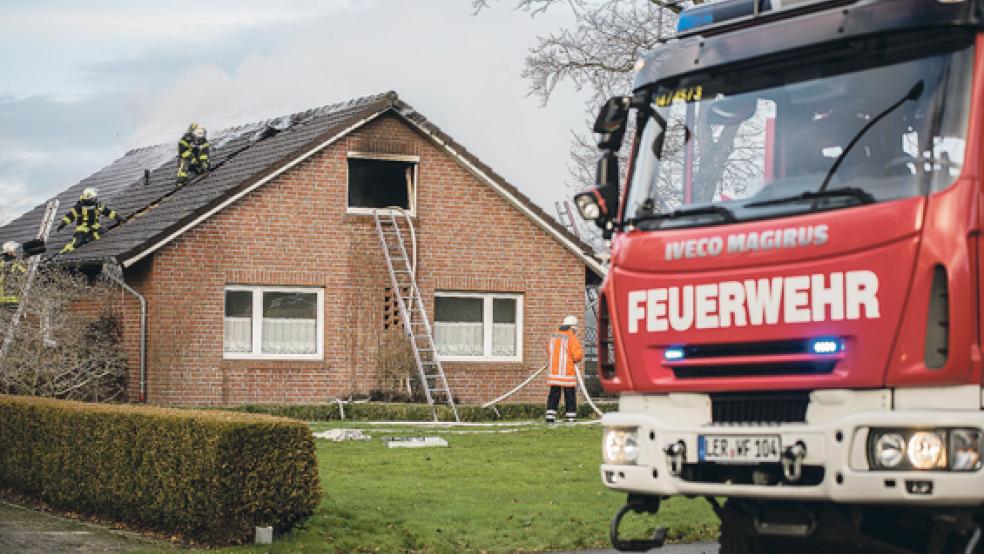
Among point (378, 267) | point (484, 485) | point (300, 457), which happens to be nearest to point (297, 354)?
point (378, 267)

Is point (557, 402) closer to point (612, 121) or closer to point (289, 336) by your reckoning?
point (289, 336)

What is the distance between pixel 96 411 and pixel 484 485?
171 inches

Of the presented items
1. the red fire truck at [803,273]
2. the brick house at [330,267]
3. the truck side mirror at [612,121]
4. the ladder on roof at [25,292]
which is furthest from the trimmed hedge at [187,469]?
the brick house at [330,267]

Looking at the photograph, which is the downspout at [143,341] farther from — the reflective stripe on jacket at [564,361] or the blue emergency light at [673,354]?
the blue emergency light at [673,354]

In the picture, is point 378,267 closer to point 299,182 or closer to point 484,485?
point 299,182

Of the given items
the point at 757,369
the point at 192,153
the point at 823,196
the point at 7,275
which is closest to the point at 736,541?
the point at 757,369

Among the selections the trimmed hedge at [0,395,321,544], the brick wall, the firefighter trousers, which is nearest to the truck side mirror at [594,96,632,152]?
the trimmed hedge at [0,395,321,544]

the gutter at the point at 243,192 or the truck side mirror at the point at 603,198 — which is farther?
the gutter at the point at 243,192

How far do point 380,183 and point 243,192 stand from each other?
10.2 feet

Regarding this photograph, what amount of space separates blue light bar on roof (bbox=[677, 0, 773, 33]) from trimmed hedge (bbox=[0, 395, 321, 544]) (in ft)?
15.2

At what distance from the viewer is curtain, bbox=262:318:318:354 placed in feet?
95.6

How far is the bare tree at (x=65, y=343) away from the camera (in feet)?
79.5

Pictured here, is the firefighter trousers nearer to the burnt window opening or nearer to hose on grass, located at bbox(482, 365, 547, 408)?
hose on grass, located at bbox(482, 365, 547, 408)

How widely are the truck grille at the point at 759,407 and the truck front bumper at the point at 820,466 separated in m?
0.10
